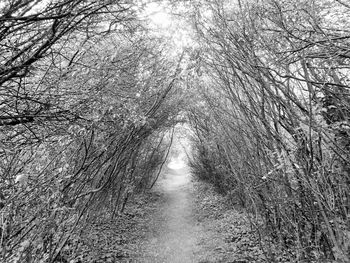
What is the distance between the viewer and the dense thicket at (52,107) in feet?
5.14

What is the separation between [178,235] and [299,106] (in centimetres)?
495

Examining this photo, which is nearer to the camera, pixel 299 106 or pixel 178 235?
pixel 299 106

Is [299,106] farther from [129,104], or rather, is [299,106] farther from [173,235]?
[173,235]

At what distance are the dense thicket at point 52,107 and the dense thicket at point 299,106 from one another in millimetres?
1251

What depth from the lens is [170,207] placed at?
8.65 metres

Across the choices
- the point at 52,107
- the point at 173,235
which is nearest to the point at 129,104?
the point at 52,107

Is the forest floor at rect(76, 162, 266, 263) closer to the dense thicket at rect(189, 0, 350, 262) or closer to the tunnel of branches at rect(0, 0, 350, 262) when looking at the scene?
the tunnel of branches at rect(0, 0, 350, 262)

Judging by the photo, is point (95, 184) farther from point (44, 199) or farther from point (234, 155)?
point (234, 155)

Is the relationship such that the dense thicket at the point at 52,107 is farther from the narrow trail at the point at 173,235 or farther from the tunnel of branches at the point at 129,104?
the narrow trail at the point at 173,235

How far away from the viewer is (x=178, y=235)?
599cm

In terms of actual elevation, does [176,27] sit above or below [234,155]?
above

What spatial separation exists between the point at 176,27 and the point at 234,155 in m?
2.80

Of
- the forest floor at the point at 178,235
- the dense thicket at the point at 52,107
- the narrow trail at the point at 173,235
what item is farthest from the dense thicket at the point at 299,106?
the narrow trail at the point at 173,235

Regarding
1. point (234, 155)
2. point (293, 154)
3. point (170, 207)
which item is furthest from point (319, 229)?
point (170, 207)
